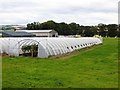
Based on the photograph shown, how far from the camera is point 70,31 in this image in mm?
99750

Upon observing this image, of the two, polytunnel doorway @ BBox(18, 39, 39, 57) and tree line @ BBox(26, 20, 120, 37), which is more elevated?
tree line @ BBox(26, 20, 120, 37)

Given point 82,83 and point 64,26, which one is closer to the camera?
point 82,83

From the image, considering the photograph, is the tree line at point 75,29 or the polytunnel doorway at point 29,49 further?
the tree line at point 75,29

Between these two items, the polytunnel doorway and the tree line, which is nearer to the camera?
the polytunnel doorway

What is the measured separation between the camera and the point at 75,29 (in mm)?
106688

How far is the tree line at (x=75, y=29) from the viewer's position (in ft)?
310

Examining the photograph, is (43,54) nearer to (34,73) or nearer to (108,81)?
(34,73)

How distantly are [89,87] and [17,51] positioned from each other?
13.8 meters

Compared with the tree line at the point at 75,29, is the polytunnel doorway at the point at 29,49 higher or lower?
lower

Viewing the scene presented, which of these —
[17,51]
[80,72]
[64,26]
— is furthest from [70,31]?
[80,72]

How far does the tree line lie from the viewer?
9450 cm

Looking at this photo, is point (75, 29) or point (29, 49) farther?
point (75, 29)

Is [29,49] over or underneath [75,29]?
underneath

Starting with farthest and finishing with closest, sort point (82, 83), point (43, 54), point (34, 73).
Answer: point (43, 54) < point (34, 73) < point (82, 83)
